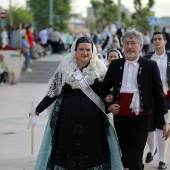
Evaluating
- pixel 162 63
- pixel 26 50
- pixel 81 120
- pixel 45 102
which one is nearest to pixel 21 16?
pixel 26 50

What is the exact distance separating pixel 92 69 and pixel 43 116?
6374mm

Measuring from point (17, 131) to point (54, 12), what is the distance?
60782 millimetres

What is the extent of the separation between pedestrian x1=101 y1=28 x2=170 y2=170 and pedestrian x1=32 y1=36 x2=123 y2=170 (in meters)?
0.28

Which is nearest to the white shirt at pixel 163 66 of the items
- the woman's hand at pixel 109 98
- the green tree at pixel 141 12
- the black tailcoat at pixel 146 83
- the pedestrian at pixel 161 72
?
the pedestrian at pixel 161 72

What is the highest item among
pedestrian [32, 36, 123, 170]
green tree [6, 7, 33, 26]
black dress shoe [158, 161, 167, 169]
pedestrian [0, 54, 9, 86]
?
pedestrian [32, 36, 123, 170]

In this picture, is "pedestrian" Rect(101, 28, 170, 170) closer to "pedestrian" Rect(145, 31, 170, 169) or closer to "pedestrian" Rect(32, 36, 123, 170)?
"pedestrian" Rect(32, 36, 123, 170)

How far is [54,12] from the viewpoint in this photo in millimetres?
70312

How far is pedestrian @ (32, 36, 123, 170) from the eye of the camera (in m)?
6.03

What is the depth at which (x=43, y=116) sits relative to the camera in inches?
487

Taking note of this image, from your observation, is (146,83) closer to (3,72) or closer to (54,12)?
(3,72)

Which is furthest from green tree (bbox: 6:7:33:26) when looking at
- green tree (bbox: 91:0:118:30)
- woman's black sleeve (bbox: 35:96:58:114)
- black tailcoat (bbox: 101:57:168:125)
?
black tailcoat (bbox: 101:57:168:125)

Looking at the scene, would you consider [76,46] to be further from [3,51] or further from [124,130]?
[3,51]

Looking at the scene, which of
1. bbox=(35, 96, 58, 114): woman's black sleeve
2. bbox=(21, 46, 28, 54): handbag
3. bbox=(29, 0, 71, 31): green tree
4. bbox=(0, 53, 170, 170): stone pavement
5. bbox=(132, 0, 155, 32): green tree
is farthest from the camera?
bbox=(29, 0, 71, 31): green tree

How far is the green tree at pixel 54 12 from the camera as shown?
69.6 m
